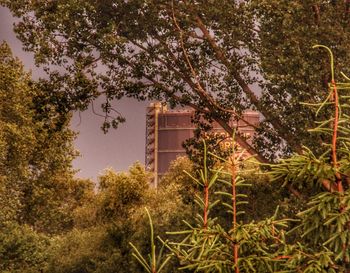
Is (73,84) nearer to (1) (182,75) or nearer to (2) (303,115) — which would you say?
(1) (182,75)

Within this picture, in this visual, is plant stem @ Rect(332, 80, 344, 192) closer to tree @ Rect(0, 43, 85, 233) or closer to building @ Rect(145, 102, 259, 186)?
tree @ Rect(0, 43, 85, 233)

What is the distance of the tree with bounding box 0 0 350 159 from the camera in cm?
1983

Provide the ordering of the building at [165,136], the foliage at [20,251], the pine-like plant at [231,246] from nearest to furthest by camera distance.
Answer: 1. the pine-like plant at [231,246]
2. the foliage at [20,251]
3. the building at [165,136]

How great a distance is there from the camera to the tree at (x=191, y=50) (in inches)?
781

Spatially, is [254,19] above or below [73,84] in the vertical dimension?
above

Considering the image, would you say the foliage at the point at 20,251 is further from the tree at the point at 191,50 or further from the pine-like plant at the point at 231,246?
the pine-like plant at the point at 231,246

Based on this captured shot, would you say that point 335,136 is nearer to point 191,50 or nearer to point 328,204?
point 328,204

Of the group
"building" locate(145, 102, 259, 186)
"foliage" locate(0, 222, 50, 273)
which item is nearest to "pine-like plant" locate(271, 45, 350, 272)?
"foliage" locate(0, 222, 50, 273)

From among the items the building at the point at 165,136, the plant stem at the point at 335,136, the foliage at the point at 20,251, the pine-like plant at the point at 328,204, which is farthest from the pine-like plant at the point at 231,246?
the building at the point at 165,136

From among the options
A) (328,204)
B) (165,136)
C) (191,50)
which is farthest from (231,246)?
(165,136)

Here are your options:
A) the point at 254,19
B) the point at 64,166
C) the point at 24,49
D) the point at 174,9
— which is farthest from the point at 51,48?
the point at 64,166

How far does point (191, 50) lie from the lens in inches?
918

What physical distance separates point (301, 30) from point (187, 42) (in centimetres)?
476

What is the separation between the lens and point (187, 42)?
23156 millimetres
